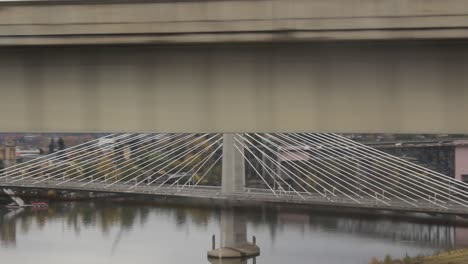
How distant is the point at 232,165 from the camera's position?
122ft

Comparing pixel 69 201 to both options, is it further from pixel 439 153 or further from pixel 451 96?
pixel 451 96

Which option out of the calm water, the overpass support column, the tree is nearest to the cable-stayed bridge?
the overpass support column

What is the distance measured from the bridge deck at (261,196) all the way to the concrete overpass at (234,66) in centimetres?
2625

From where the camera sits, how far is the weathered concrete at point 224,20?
21.0 ft

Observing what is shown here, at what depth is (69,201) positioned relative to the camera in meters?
48.1

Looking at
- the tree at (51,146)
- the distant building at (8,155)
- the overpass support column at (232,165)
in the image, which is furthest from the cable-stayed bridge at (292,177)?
the tree at (51,146)

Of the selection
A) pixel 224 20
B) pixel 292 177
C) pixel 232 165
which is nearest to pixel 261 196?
pixel 232 165

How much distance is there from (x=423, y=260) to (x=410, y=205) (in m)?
14.4

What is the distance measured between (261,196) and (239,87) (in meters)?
29.7

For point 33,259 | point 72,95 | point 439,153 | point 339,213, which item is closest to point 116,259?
point 33,259

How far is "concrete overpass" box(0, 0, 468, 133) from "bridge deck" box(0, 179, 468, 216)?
86.1 feet

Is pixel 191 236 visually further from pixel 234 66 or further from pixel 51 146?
pixel 51 146

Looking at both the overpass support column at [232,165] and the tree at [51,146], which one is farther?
the tree at [51,146]

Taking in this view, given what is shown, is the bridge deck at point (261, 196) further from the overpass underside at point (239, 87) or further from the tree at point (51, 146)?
the tree at point (51, 146)
